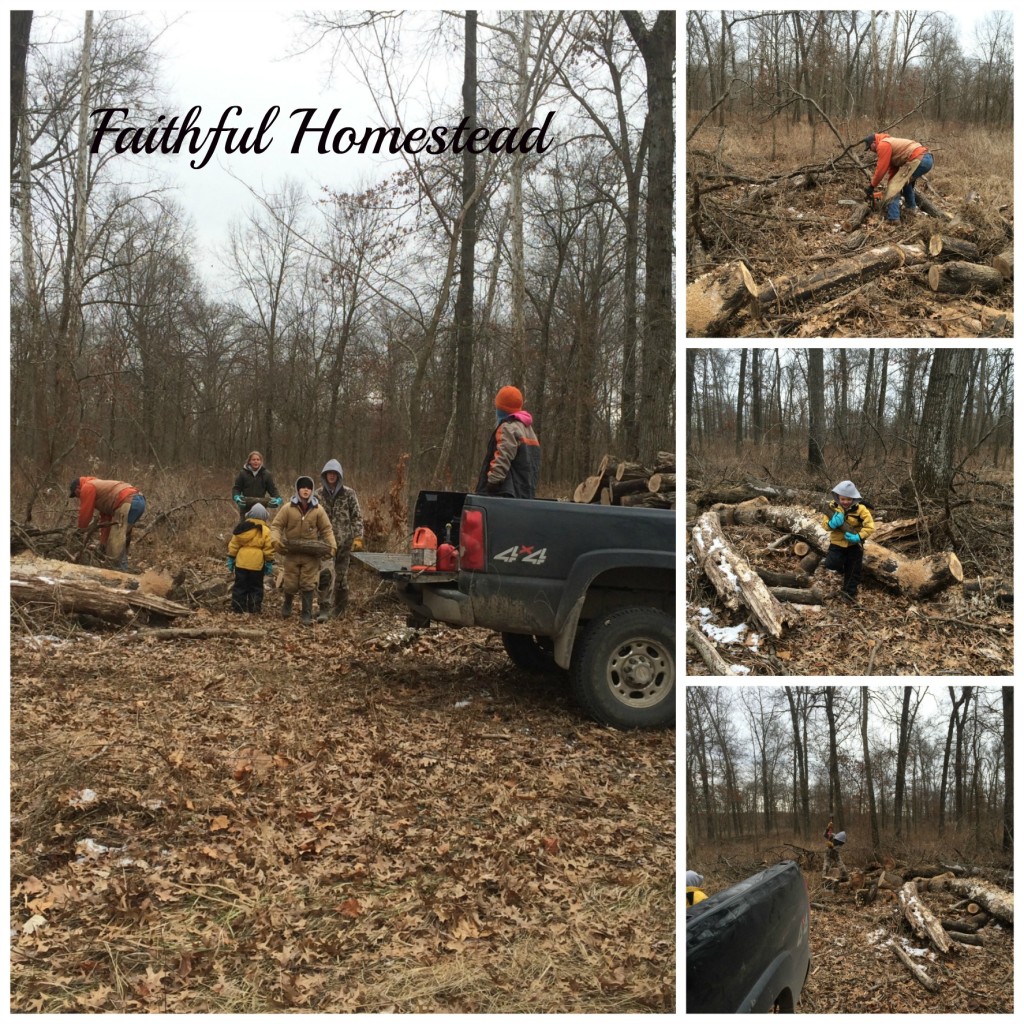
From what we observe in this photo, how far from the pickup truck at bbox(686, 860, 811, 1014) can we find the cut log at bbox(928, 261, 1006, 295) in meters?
2.73

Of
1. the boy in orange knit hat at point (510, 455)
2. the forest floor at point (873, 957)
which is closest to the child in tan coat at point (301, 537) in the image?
the boy in orange knit hat at point (510, 455)

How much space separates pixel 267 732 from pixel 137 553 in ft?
23.7

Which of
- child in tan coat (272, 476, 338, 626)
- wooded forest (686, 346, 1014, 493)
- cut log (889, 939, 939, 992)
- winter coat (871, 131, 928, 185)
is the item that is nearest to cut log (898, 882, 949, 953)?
cut log (889, 939, 939, 992)

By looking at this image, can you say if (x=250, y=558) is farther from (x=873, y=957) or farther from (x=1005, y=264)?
(x=1005, y=264)

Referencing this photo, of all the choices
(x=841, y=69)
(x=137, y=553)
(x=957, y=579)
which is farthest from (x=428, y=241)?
(x=957, y=579)

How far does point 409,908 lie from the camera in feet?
13.3

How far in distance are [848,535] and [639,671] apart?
1.82 metres

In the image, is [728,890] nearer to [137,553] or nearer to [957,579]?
[957,579]

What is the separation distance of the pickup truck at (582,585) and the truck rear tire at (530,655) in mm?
1545

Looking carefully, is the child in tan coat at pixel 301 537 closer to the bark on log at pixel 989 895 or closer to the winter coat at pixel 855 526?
the winter coat at pixel 855 526

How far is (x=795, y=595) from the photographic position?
176 inches

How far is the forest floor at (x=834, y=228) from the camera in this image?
4043mm

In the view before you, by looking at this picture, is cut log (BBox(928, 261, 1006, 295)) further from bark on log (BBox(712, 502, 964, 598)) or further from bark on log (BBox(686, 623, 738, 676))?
bark on log (BBox(686, 623, 738, 676))

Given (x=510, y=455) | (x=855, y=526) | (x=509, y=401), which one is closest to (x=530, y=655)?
(x=510, y=455)
